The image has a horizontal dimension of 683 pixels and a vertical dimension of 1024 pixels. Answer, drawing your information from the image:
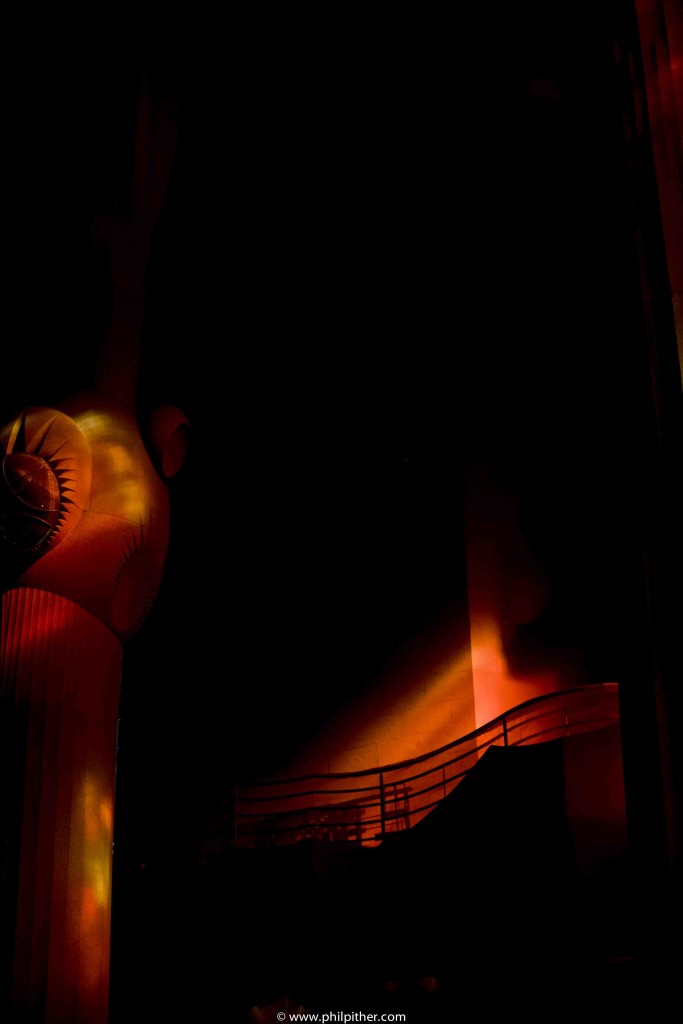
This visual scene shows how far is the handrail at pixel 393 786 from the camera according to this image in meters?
13.4

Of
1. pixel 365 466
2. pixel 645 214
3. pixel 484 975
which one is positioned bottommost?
pixel 484 975

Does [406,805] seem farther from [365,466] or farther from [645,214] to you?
[645,214]

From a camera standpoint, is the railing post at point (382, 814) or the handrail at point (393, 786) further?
the railing post at point (382, 814)

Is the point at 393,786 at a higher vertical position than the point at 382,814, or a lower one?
higher

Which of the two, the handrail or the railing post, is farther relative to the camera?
the railing post

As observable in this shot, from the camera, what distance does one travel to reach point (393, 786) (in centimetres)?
1562

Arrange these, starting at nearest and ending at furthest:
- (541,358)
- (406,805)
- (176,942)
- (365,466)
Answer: (176,942) → (406,805) → (541,358) → (365,466)

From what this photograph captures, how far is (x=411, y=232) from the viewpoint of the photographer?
57.8ft

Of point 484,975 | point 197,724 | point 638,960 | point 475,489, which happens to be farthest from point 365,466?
point 638,960

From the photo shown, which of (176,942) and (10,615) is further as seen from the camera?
(176,942)

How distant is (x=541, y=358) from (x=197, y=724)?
8666mm

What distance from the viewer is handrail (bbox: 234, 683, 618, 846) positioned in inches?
527

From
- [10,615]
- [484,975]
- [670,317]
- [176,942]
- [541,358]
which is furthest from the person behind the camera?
[541,358]

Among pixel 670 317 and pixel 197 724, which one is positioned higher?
pixel 670 317
